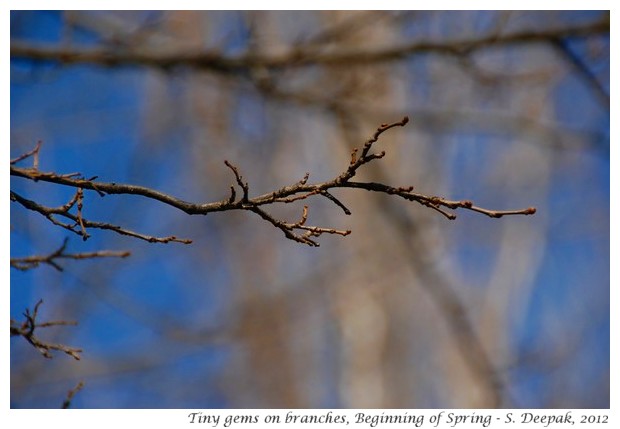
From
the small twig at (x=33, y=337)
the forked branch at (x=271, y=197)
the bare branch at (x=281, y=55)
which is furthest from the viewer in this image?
the bare branch at (x=281, y=55)

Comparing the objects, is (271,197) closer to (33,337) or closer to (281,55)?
(33,337)

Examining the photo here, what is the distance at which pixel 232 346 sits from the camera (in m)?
9.05

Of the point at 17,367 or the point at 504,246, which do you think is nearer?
the point at 17,367

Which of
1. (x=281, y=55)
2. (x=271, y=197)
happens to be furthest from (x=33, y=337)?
(x=281, y=55)

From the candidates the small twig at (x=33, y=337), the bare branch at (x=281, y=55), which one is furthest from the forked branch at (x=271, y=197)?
the bare branch at (x=281, y=55)

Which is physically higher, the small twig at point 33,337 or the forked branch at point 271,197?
the forked branch at point 271,197

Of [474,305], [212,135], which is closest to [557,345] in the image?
[474,305]

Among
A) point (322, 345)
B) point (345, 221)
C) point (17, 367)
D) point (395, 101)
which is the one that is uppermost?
point (395, 101)

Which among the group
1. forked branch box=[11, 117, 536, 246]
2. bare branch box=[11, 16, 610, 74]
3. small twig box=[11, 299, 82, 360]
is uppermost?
bare branch box=[11, 16, 610, 74]

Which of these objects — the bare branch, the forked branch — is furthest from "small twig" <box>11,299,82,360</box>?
the bare branch

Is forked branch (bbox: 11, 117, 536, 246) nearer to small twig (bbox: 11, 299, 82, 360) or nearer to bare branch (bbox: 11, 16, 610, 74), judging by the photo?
small twig (bbox: 11, 299, 82, 360)

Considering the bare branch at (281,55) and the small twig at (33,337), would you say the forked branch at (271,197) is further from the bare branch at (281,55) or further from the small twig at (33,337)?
the bare branch at (281,55)
